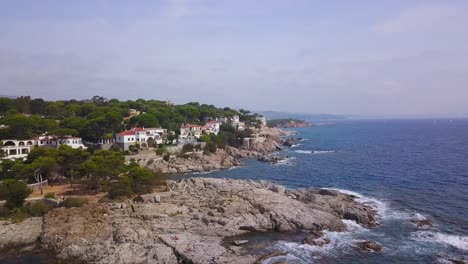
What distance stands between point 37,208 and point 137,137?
112 ft

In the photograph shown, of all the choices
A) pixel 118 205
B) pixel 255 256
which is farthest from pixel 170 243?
pixel 118 205

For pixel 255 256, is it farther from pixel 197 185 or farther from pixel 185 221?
A: pixel 197 185

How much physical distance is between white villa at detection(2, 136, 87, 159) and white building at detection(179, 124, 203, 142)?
26348 millimetres

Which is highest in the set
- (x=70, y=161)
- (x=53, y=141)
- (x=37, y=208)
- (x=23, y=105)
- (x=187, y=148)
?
(x=23, y=105)

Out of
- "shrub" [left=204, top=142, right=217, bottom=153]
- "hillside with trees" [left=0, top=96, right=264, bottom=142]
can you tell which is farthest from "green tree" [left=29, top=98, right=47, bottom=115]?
"shrub" [left=204, top=142, right=217, bottom=153]

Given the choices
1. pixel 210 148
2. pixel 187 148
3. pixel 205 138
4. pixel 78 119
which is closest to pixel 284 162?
pixel 210 148

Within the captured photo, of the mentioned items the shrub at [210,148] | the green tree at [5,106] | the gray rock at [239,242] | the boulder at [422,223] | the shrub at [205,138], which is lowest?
the gray rock at [239,242]

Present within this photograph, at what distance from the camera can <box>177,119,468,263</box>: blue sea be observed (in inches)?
1126

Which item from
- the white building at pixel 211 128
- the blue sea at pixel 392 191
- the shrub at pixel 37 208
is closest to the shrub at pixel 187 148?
the blue sea at pixel 392 191

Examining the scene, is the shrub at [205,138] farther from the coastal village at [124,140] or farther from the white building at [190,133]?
the white building at [190,133]

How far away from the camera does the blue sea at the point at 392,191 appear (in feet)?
93.8

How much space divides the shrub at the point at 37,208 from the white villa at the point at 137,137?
98.2 feet

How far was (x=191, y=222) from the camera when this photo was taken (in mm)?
33312

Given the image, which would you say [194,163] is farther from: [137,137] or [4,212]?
[4,212]
